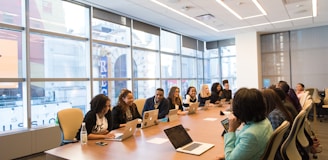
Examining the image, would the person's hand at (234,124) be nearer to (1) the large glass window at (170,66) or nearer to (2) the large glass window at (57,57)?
(2) the large glass window at (57,57)

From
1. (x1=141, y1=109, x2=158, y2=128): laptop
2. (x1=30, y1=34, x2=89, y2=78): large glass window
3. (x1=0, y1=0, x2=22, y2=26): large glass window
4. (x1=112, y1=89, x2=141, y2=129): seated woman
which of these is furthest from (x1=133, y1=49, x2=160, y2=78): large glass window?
(x1=141, y1=109, x2=158, y2=128): laptop

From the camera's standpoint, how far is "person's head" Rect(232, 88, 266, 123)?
59.0 inches

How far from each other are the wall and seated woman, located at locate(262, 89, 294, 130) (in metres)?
3.73

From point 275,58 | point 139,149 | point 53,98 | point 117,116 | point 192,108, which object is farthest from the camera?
point 275,58

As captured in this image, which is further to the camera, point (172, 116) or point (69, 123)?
point (172, 116)

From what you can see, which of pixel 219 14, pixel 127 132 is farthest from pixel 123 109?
pixel 219 14

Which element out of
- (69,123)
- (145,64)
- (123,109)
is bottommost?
(69,123)

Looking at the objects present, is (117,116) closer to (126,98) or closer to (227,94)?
(126,98)

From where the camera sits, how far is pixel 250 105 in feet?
4.93

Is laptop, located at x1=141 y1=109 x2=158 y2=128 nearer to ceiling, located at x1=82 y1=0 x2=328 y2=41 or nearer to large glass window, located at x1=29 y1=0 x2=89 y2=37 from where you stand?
ceiling, located at x1=82 y1=0 x2=328 y2=41

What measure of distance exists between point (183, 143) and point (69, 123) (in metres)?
1.59

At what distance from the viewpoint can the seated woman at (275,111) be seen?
2.28m

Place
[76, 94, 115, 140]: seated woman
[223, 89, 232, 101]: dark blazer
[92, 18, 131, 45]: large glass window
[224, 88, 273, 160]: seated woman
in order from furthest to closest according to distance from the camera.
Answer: [223, 89, 232, 101]: dark blazer
[92, 18, 131, 45]: large glass window
[76, 94, 115, 140]: seated woman
[224, 88, 273, 160]: seated woman

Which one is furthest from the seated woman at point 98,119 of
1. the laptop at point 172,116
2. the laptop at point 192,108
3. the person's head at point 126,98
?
the laptop at point 192,108
